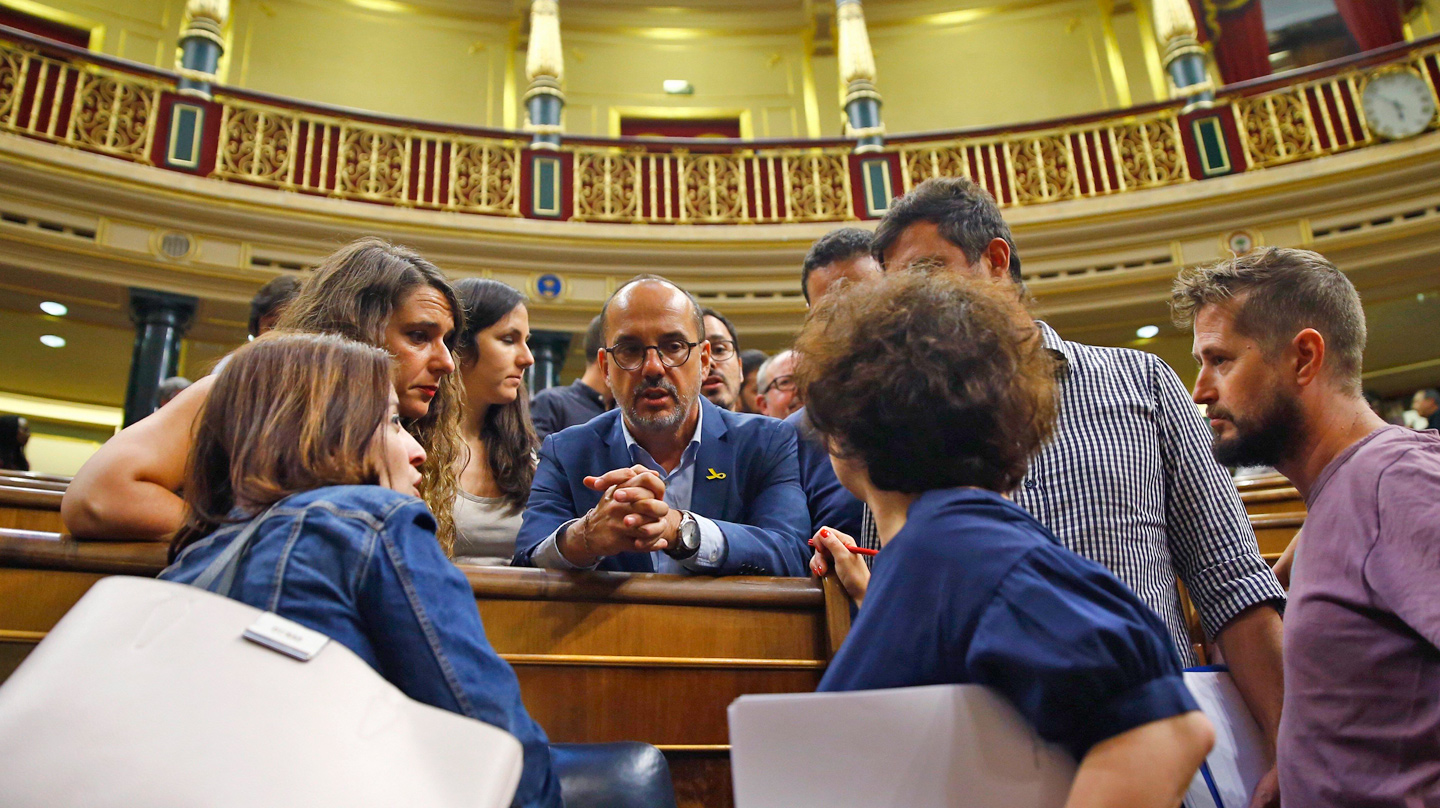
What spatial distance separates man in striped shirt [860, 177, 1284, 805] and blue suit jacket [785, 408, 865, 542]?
0.45 metres

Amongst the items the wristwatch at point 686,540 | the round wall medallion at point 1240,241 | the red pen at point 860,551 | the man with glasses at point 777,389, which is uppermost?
the round wall medallion at point 1240,241

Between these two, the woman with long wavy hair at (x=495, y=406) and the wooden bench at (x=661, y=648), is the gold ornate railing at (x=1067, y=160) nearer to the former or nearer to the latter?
the woman with long wavy hair at (x=495, y=406)

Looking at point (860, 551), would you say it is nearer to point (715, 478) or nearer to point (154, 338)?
point (715, 478)

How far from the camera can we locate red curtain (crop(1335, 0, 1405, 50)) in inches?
307

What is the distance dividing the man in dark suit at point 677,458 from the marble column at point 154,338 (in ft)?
15.7

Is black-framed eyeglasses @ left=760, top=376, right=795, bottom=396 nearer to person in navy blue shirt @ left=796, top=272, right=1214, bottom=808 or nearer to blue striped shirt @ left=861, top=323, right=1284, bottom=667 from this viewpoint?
blue striped shirt @ left=861, top=323, right=1284, bottom=667

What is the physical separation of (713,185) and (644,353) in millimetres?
5216

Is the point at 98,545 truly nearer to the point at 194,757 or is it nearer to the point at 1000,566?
the point at 194,757

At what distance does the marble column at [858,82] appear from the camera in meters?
7.11

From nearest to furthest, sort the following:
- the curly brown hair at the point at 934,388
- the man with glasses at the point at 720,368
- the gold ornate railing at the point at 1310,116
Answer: the curly brown hair at the point at 934,388
the man with glasses at the point at 720,368
the gold ornate railing at the point at 1310,116

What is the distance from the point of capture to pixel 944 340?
916 mm

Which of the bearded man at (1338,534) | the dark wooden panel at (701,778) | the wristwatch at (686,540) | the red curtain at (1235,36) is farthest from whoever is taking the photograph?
the red curtain at (1235,36)

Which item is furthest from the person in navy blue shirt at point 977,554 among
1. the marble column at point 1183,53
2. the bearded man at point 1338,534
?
the marble column at point 1183,53

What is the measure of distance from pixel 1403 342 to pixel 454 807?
8.74 meters
